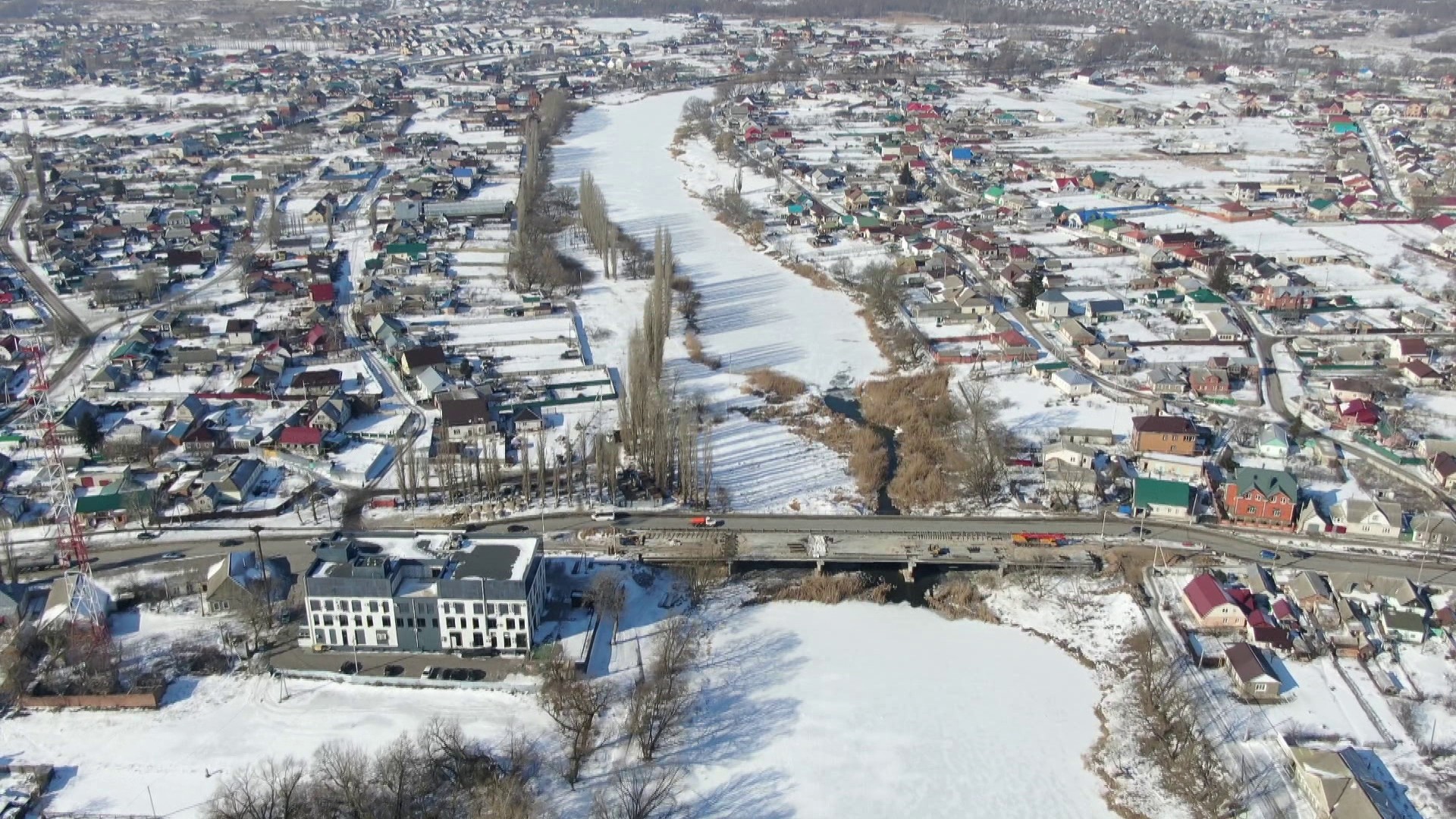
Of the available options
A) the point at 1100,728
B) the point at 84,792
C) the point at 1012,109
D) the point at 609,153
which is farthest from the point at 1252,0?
the point at 84,792

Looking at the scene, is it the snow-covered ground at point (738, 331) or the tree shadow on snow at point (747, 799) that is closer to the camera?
the tree shadow on snow at point (747, 799)

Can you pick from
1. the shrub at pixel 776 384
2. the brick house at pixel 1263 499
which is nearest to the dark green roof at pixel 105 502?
the shrub at pixel 776 384

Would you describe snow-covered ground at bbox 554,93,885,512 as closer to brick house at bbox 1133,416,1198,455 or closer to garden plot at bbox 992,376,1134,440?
garden plot at bbox 992,376,1134,440

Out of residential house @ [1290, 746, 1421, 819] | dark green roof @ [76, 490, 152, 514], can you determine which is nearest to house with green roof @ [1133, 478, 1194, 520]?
residential house @ [1290, 746, 1421, 819]

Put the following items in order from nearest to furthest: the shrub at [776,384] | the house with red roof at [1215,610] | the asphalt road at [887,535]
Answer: the house with red roof at [1215,610] → the asphalt road at [887,535] → the shrub at [776,384]

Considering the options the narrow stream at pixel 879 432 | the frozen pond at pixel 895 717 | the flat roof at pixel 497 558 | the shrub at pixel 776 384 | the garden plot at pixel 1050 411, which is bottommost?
the frozen pond at pixel 895 717

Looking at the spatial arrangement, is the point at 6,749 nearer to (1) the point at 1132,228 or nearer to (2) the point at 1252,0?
(1) the point at 1132,228

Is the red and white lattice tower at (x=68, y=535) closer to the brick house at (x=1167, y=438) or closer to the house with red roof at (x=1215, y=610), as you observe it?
the house with red roof at (x=1215, y=610)

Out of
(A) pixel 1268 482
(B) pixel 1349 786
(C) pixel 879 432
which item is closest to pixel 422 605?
(C) pixel 879 432
